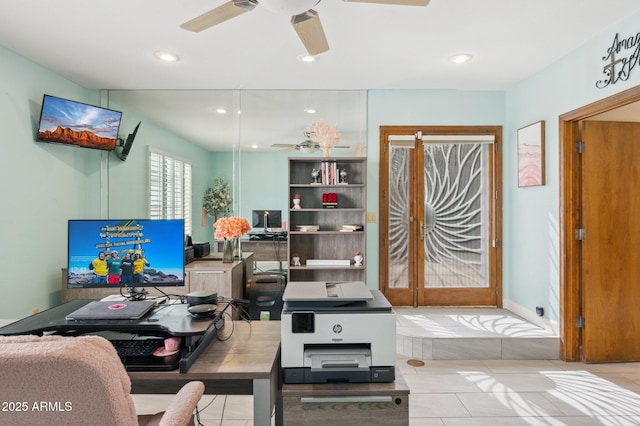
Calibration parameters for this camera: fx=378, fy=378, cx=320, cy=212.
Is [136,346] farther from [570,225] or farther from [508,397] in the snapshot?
[570,225]

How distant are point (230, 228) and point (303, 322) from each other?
2.64 meters

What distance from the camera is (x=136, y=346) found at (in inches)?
55.9

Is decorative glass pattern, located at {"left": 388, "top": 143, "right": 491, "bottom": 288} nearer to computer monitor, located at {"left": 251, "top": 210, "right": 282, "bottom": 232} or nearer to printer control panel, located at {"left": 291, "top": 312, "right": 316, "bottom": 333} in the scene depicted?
computer monitor, located at {"left": 251, "top": 210, "right": 282, "bottom": 232}

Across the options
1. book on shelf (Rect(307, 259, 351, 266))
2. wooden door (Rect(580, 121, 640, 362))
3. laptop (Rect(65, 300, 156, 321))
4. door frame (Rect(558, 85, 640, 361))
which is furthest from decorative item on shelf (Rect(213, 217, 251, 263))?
wooden door (Rect(580, 121, 640, 362))

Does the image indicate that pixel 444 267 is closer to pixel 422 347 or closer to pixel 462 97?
pixel 422 347

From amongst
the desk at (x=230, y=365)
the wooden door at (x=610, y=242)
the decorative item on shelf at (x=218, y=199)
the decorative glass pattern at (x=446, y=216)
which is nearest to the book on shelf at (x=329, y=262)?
the decorative glass pattern at (x=446, y=216)

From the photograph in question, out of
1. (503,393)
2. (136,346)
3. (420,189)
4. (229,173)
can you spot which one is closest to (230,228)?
(229,173)

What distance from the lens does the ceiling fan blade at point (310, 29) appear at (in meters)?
2.01

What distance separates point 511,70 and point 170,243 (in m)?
3.41

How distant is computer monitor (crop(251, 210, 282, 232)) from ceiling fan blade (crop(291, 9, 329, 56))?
2115mm

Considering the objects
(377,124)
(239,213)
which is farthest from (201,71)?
(377,124)

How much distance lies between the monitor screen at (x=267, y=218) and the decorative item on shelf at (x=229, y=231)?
194 millimetres

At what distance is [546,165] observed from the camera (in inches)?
136

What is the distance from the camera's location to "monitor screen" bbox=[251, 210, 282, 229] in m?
4.25
